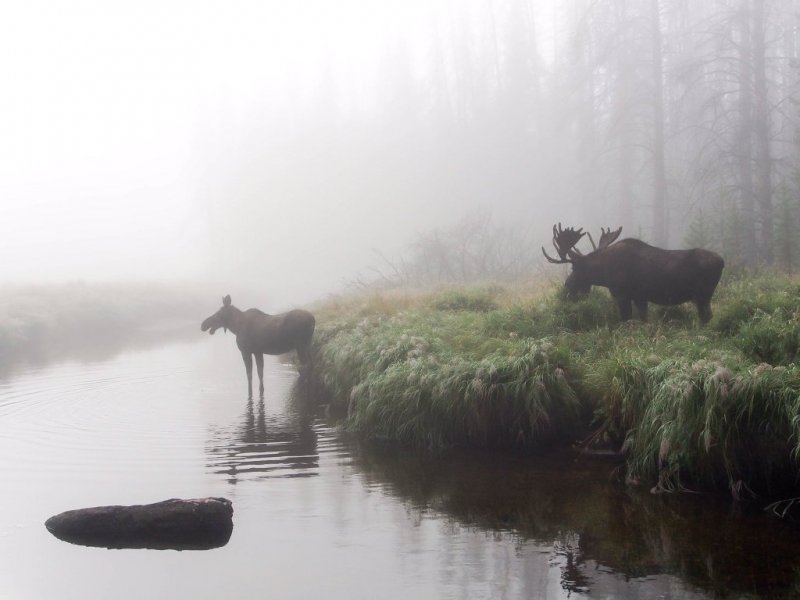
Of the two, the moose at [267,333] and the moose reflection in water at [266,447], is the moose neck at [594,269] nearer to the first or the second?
the moose reflection in water at [266,447]

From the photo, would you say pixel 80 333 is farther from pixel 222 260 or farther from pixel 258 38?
pixel 258 38

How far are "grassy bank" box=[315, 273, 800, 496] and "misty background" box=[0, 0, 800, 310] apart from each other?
9.50 meters

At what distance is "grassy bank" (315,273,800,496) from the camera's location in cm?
713

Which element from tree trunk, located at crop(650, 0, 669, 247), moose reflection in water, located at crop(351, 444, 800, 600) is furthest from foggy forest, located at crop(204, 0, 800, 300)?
moose reflection in water, located at crop(351, 444, 800, 600)

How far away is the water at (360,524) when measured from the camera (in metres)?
5.59

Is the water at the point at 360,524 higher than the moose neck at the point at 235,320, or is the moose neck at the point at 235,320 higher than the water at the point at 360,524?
the moose neck at the point at 235,320

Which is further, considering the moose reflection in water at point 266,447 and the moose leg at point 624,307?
the moose leg at point 624,307

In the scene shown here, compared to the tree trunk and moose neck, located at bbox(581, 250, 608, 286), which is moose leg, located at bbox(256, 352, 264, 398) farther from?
the tree trunk

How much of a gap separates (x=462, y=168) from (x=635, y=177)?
16.9 metres

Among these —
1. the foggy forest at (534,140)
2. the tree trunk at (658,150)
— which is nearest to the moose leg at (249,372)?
the foggy forest at (534,140)

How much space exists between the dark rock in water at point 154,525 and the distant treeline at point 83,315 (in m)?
15.2

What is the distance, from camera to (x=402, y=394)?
9.91 metres

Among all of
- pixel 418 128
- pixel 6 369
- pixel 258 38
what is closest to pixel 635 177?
pixel 418 128

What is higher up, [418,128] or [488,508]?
[418,128]
